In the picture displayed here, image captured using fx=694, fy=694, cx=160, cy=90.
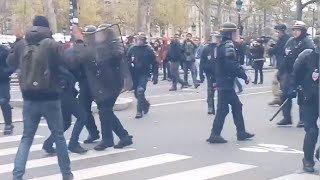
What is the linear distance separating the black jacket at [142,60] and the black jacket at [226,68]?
339 centimetres

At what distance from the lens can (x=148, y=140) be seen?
11.5 metres

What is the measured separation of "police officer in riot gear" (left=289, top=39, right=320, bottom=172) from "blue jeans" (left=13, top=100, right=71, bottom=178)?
302 cm

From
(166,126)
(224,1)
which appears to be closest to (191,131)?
(166,126)

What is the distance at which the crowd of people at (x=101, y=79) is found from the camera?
802 centimetres

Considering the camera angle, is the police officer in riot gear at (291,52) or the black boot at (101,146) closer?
the black boot at (101,146)

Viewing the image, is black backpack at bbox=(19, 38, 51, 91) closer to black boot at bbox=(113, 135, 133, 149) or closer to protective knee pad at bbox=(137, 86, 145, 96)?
black boot at bbox=(113, 135, 133, 149)

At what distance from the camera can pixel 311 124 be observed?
28.4 feet

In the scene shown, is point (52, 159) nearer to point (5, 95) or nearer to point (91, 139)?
point (91, 139)

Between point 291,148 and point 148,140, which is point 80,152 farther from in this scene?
point 291,148

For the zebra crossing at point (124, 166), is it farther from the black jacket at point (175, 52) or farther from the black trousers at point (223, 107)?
the black jacket at point (175, 52)

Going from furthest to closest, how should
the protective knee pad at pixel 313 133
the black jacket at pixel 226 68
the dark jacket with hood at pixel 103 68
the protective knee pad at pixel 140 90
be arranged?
the protective knee pad at pixel 140 90 → the black jacket at pixel 226 68 → the dark jacket with hood at pixel 103 68 → the protective knee pad at pixel 313 133

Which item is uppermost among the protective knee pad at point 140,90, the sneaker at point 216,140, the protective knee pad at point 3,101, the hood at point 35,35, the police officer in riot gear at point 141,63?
the hood at point 35,35

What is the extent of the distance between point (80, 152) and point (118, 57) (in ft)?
4.99

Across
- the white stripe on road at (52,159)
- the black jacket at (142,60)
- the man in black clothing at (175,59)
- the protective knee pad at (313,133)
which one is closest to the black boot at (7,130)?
the white stripe on road at (52,159)
